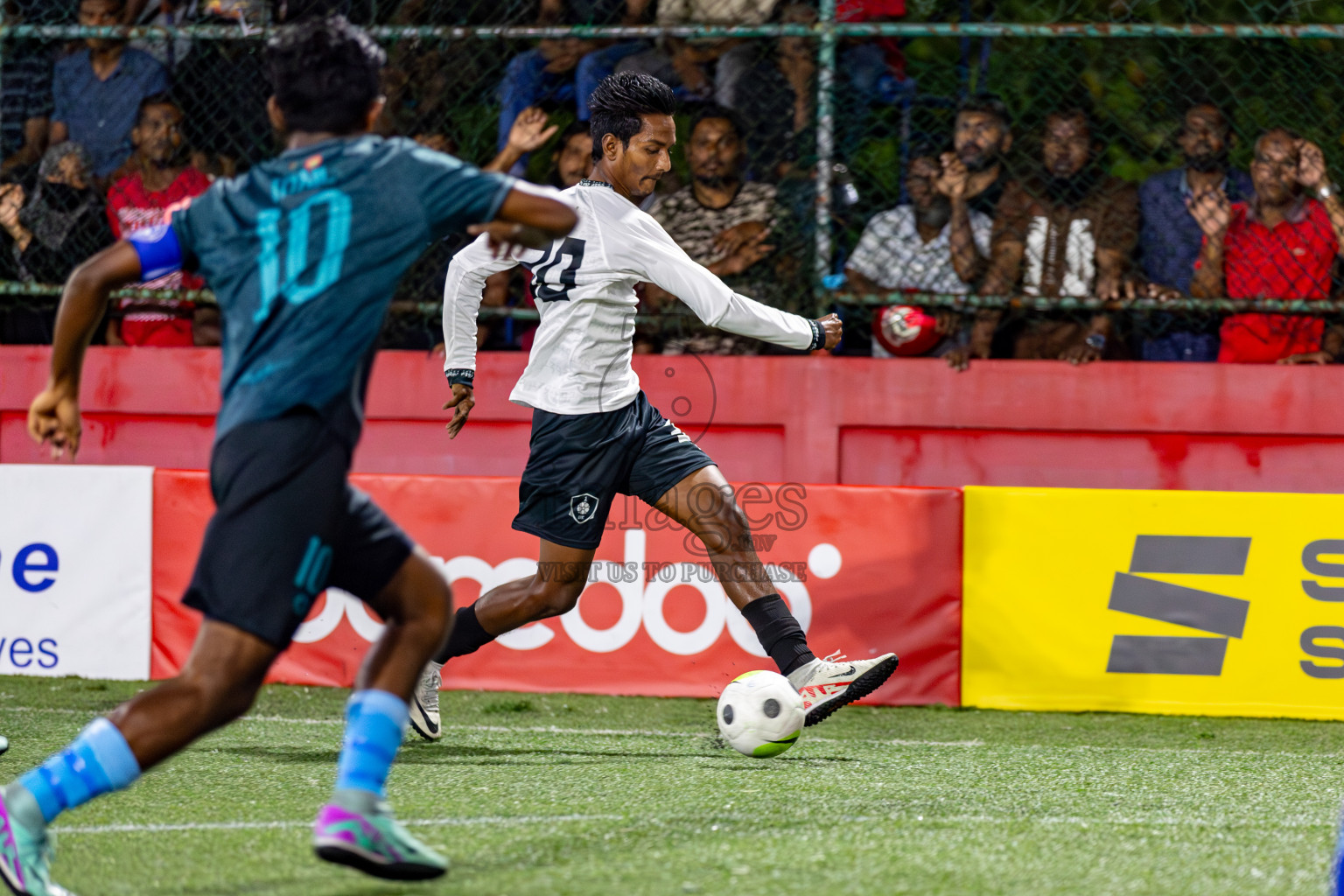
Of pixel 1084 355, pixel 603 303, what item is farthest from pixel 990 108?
pixel 603 303

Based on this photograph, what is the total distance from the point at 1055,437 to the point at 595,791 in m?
3.65

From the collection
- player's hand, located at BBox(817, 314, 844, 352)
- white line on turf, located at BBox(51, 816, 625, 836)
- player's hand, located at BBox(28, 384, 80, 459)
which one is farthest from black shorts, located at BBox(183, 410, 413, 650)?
player's hand, located at BBox(817, 314, 844, 352)

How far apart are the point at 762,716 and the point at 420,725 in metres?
1.28

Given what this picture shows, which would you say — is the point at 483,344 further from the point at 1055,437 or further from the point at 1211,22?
the point at 1211,22

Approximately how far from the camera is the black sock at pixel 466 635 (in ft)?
16.3

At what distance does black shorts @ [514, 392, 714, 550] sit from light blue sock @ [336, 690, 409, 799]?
1833mm

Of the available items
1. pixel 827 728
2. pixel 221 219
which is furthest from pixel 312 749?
pixel 221 219

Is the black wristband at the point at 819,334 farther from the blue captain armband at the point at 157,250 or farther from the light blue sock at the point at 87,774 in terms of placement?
the light blue sock at the point at 87,774

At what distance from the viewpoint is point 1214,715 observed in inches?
231

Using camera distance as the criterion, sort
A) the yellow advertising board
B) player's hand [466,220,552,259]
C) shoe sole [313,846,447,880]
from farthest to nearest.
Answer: the yellow advertising board < player's hand [466,220,552,259] < shoe sole [313,846,447,880]

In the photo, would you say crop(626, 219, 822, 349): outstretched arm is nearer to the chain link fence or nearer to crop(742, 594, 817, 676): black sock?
crop(742, 594, 817, 676): black sock

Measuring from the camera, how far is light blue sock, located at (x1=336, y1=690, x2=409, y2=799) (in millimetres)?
2836

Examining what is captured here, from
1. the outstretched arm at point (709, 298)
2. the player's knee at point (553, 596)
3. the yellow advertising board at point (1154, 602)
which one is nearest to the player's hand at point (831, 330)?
the outstretched arm at point (709, 298)

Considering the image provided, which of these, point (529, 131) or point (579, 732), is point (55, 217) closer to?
point (529, 131)
